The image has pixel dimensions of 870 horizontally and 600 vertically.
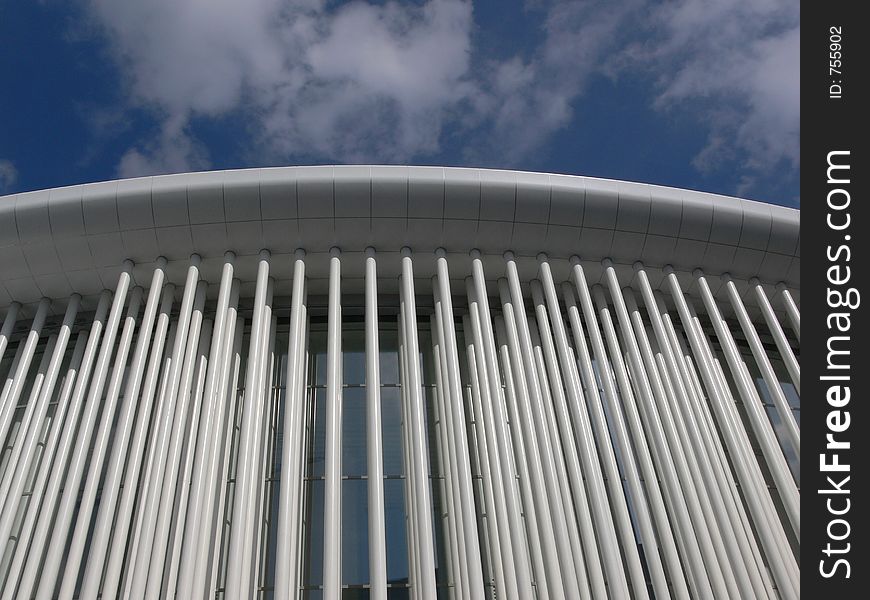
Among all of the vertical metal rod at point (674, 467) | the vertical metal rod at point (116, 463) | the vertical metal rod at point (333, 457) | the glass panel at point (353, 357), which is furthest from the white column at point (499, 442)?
the vertical metal rod at point (116, 463)

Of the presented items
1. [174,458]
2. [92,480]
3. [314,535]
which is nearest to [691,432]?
[314,535]

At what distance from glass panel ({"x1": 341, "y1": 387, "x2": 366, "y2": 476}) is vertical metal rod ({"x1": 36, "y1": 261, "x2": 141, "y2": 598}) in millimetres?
5350

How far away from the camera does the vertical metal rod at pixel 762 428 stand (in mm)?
14172

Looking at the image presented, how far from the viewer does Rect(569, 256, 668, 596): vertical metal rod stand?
43.2ft

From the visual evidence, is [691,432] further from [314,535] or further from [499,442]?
[314,535]

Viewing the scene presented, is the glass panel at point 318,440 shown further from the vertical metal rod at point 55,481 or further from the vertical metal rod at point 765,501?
the vertical metal rod at point 765,501

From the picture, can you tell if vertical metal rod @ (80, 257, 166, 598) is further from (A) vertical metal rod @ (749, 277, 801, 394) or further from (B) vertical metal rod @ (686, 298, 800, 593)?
(A) vertical metal rod @ (749, 277, 801, 394)

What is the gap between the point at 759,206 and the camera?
1747 cm

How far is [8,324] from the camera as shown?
17.4m

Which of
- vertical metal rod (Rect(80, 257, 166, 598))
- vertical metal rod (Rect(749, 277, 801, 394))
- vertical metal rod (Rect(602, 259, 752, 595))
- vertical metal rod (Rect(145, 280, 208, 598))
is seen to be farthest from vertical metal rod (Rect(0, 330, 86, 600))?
vertical metal rod (Rect(749, 277, 801, 394))

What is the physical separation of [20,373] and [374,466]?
8732 mm

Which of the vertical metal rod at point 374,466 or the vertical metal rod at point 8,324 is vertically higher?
the vertical metal rod at point 8,324

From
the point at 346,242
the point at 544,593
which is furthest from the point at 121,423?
the point at 544,593

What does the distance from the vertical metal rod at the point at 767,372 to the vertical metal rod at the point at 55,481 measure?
48.1ft
